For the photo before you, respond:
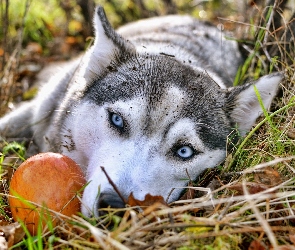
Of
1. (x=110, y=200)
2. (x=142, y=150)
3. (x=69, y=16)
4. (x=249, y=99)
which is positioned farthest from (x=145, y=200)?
(x=69, y=16)

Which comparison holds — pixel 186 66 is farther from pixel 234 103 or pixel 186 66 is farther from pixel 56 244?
pixel 56 244

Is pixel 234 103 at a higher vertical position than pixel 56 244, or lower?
higher

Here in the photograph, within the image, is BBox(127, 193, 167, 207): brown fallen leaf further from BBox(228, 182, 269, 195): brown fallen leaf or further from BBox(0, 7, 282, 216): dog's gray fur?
BBox(228, 182, 269, 195): brown fallen leaf

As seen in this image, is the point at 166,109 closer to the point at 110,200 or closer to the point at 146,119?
the point at 146,119

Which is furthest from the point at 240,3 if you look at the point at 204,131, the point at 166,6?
the point at 204,131

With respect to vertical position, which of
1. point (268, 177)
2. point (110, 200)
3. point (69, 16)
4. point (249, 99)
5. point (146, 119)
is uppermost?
point (69, 16)

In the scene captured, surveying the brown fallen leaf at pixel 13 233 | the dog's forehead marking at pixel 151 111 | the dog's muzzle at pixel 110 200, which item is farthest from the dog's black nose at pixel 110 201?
the dog's forehead marking at pixel 151 111
